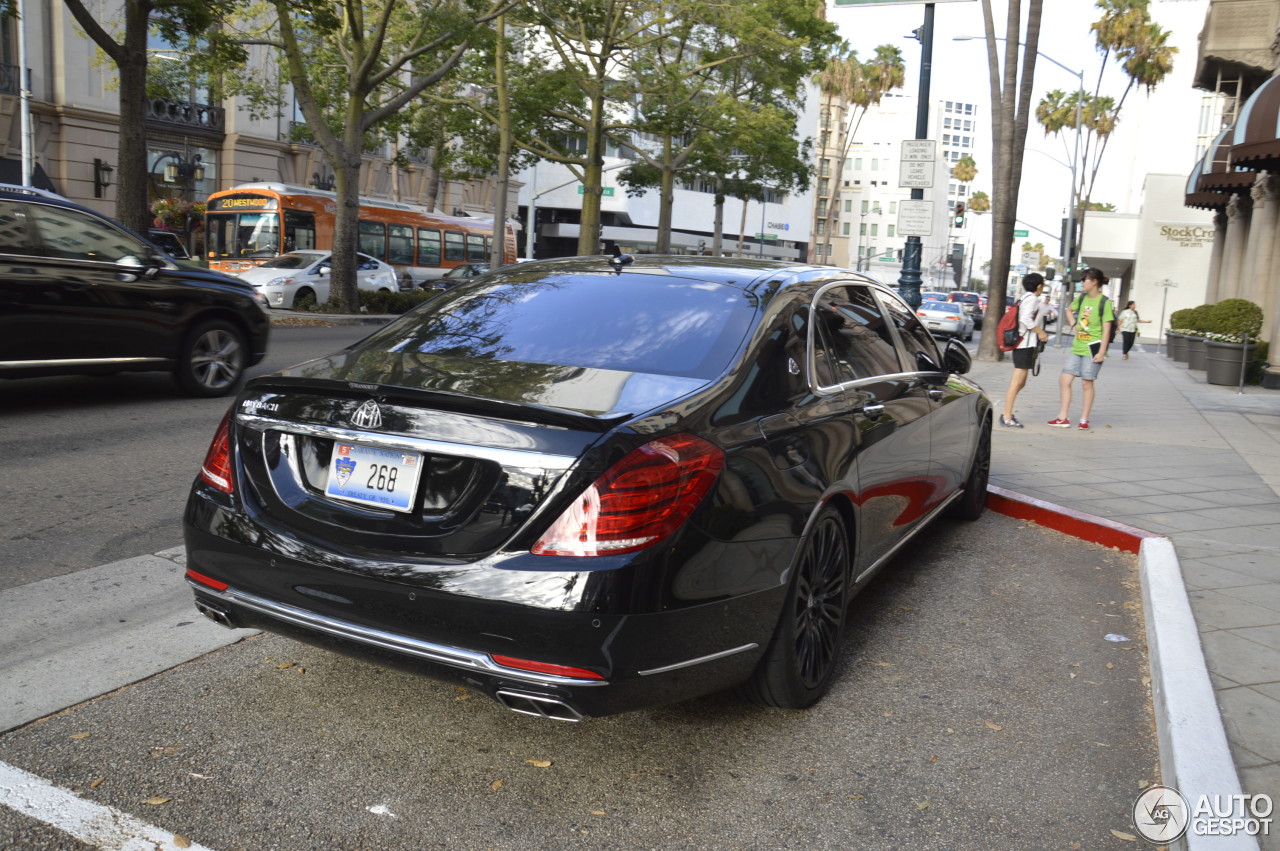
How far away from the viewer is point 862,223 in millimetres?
150250

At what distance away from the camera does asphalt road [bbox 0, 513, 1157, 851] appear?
2.98 m

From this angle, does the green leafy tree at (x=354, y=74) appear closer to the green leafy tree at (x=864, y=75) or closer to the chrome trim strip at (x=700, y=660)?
the chrome trim strip at (x=700, y=660)

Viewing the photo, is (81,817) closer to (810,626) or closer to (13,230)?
(810,626)

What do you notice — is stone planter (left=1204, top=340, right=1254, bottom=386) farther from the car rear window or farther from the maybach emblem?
the maybach emblem

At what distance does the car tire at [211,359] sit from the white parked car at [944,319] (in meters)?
24.0

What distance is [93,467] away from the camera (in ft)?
23.3

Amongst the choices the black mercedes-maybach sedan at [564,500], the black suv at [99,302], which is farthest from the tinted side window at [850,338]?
the black suv at [99,302]

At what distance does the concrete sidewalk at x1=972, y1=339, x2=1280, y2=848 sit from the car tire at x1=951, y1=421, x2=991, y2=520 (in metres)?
0.69

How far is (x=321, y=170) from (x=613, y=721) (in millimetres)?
45727

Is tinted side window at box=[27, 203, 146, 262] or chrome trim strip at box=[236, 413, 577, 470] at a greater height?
tinted side window at box=[27, 203, 146, 262]

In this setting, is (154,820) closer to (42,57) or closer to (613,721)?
(613,721)

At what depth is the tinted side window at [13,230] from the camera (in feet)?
27.5

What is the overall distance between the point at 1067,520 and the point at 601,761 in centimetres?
467

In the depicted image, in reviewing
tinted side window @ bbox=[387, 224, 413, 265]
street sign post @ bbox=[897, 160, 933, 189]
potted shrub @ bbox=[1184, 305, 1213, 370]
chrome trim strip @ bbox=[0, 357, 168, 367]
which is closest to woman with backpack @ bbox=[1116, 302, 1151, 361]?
potted shrub @ bbox=[1184, 305, 1213, 370]
